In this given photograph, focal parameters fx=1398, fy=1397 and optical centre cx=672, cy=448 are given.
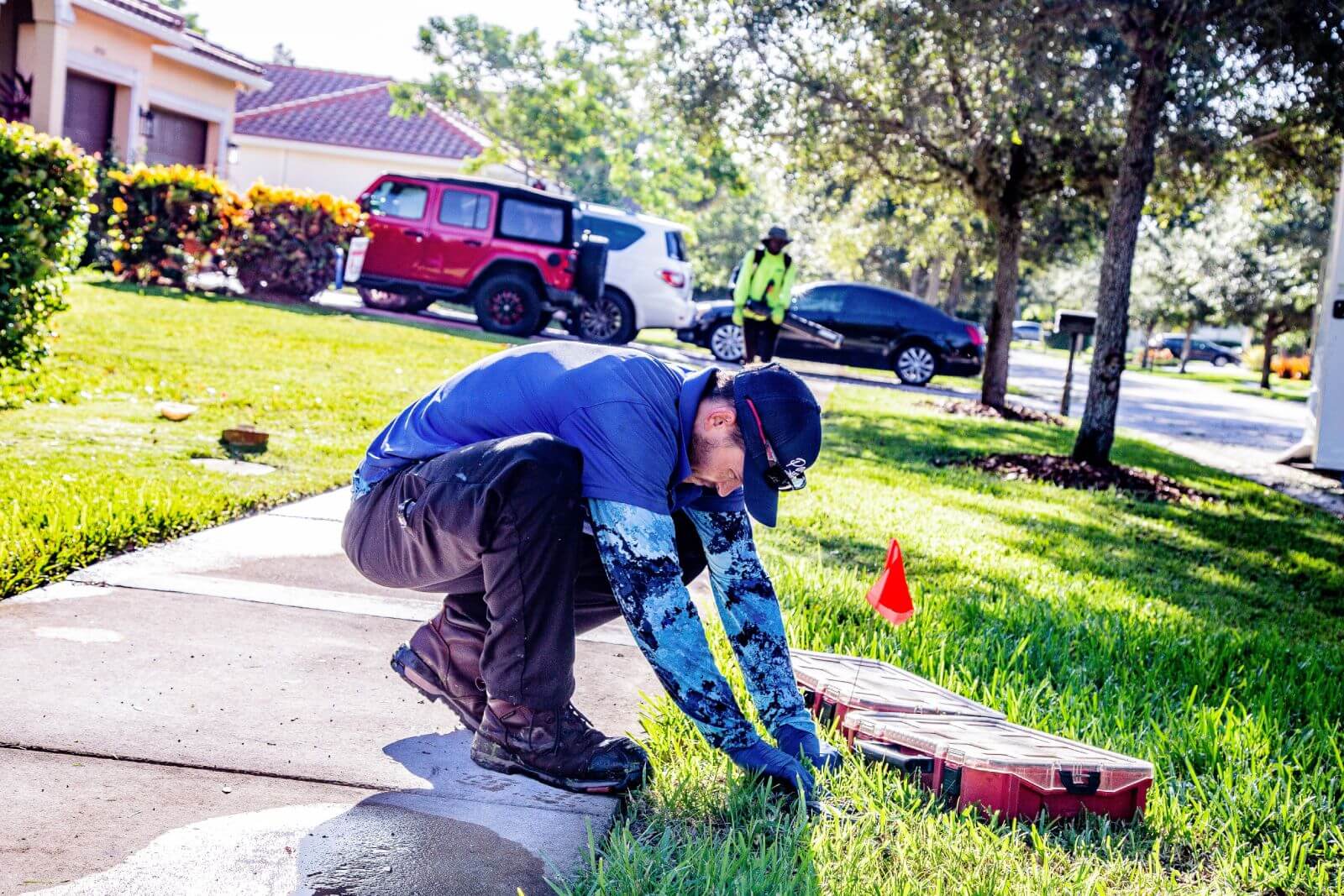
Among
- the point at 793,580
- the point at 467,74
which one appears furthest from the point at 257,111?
the point at 793,580

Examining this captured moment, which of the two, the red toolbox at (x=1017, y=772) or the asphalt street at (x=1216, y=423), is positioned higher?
the asphalt street at (x=1216, y=423)

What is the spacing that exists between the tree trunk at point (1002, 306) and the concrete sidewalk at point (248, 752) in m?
13.4

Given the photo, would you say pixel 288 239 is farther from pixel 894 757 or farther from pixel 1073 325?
pixel 894 757

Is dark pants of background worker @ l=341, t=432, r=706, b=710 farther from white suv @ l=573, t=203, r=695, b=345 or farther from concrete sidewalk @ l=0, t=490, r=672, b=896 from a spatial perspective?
white suv @ l=573, t=203, r=695, b=345

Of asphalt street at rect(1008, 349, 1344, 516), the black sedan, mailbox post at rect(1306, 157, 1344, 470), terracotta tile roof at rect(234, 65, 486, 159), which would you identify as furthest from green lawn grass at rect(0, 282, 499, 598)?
terracotta tile roof at rect(234, 65, 486, 159)

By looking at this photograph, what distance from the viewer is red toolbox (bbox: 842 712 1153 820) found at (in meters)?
3.36

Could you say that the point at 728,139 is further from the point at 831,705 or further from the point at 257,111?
the point at 257,111

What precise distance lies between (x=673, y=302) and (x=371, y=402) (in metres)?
10.4

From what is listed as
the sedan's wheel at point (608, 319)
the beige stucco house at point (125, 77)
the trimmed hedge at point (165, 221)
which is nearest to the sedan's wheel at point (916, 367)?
the sedan's wheel at point (608, 319)

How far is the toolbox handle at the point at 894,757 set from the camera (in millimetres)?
3523

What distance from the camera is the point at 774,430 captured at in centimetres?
308

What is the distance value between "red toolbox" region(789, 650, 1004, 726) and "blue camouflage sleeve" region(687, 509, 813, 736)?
0.94 feet

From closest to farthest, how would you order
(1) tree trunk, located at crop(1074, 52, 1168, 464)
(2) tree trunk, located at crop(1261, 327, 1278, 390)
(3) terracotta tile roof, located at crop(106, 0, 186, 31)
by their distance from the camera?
(1) tree trunk, located at crop(1074, 52, 1168, 464), (3) terracotta tile roof, located at crop(106, 0, 186, 31), (2) tree trunk, located at crop(1261, 327, 1278, 390)

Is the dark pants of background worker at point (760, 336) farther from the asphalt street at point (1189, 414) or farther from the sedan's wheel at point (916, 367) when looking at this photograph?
the sedan's wheel at point (916, 367)
